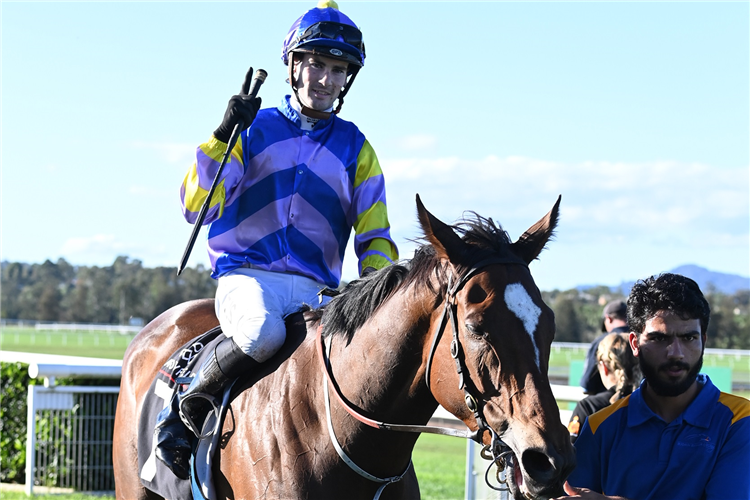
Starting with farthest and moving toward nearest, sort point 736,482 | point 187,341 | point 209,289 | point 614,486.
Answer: point 209,289 → point 187,341 → point 614,486 → point 736,482

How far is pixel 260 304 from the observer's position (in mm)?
2916

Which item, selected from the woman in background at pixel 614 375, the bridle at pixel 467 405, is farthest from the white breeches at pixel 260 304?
the woman in background at pixel 614 375

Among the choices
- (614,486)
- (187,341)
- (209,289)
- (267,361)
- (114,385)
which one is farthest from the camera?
(209,289)

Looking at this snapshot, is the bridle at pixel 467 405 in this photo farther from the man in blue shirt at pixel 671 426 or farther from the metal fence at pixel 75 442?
the metal fence at pixel 75 442

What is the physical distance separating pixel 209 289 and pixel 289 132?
179 feet

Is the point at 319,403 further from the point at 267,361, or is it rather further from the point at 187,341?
the point at 187,341

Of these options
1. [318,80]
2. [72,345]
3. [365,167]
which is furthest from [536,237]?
[72,345]

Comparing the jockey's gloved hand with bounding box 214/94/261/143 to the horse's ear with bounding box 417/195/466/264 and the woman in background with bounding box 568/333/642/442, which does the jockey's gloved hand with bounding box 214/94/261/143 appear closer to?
the horse's ear with bounding box 417/195/466/264

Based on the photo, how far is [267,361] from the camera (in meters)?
2.90

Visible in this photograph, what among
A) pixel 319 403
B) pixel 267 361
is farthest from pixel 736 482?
pixel 267 361

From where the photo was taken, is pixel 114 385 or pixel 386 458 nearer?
pixel 386 458

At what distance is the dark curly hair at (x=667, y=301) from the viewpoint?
2449mm

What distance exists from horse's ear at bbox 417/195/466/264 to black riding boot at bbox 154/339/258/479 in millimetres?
884

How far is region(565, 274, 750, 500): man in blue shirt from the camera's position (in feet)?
7.76
